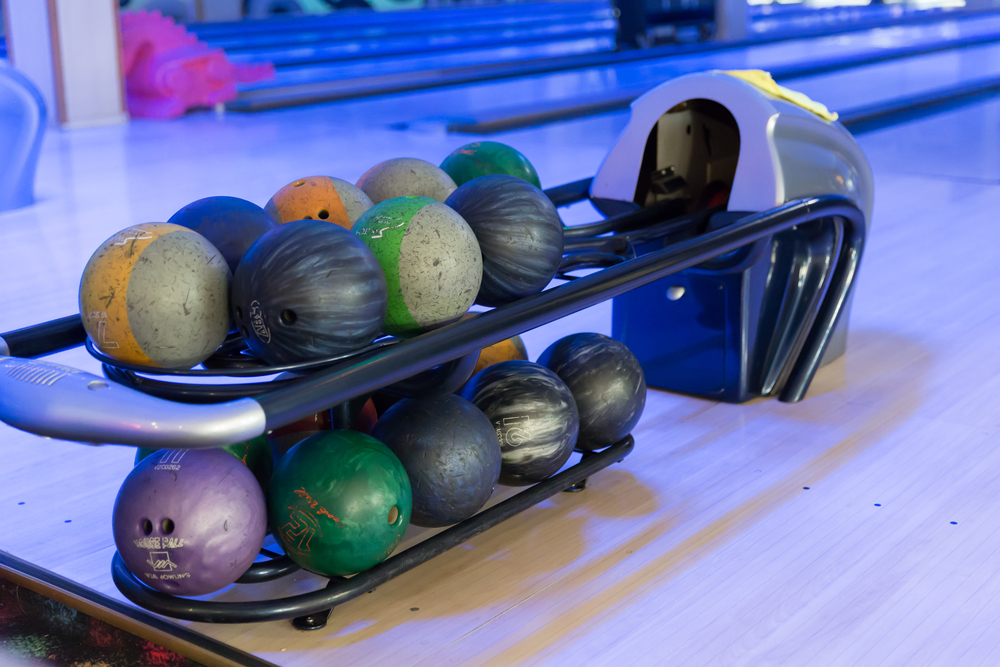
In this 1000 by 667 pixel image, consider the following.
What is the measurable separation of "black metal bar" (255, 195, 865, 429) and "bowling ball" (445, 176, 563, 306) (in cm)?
3

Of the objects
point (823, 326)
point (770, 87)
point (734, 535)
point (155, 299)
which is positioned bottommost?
point (734, 535)

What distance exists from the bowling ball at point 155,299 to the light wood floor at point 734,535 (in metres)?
0.34

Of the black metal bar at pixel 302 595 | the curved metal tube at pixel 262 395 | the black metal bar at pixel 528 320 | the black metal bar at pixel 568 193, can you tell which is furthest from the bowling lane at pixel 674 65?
the black metal bar at pixel 302 595

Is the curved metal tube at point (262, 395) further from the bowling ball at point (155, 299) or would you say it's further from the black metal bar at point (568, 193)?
the black metal bar at point (568, 193)

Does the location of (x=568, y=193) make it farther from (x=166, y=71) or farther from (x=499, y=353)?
(x=166, y=71)

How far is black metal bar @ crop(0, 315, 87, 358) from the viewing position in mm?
1194

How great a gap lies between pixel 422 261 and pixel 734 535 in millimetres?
582

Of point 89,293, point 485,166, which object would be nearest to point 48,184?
point 485,166

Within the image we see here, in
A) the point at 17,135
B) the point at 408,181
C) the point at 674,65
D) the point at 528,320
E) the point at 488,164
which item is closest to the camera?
the point at 528,320

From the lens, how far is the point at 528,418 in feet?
4.53

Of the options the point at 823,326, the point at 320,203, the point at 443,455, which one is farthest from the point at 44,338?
the point at 823,326

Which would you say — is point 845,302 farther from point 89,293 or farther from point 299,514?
point 89,293

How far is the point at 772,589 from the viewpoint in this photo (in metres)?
1.27

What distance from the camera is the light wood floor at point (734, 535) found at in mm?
1172
